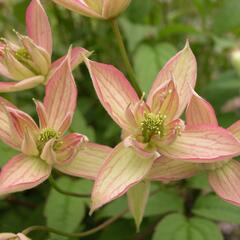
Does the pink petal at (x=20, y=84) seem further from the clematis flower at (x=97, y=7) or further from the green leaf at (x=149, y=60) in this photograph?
the green leaf at (x=149, y=60)

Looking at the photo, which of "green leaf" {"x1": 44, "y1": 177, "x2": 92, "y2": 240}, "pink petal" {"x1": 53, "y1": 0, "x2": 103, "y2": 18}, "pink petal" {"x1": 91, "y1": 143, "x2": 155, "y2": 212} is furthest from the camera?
"green leaf" {"x1": 44, "y1": 177, "x2": 92, "y2": 240}

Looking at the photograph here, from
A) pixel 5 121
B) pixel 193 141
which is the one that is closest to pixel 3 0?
pixel 5 121

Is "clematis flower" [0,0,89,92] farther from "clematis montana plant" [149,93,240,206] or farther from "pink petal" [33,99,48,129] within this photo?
"clematis montana plant" [149,93,240,206]

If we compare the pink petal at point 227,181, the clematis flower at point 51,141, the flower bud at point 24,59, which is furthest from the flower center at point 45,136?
the pink petal at point 227,181

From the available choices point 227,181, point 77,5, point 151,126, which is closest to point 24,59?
point 77,5

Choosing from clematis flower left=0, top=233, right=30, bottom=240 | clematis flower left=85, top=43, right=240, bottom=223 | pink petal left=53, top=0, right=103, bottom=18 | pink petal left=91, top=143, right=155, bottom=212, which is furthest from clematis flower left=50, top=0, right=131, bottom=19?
clematis flower left=0, top=233, right=30, bottom=240

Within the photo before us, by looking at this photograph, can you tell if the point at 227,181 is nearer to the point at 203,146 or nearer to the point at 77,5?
the point at 203,146

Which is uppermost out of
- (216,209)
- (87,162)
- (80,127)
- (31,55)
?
(31,55)
